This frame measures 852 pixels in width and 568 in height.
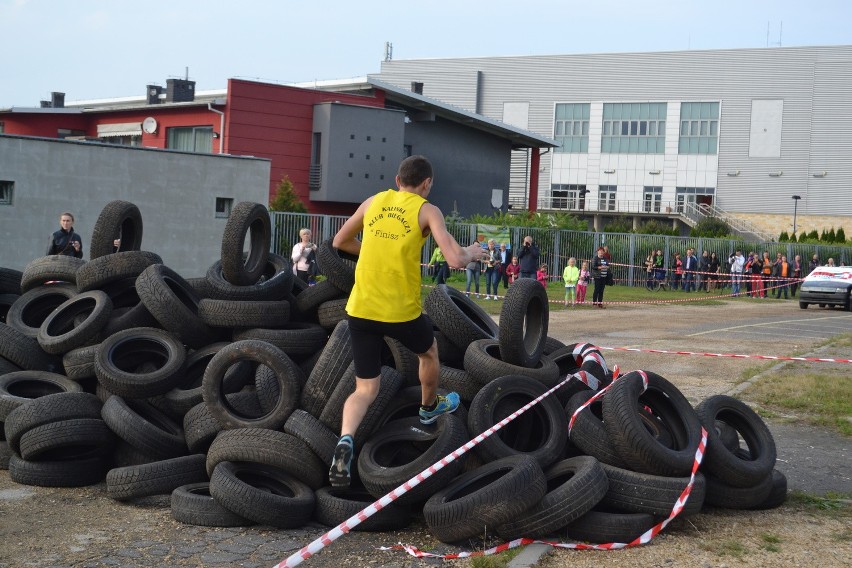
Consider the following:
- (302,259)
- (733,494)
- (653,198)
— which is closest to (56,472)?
(733,494)

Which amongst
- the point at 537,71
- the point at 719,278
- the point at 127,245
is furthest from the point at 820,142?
the point at 127,245

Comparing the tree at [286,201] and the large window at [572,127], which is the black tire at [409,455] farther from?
the large window at [572,127]

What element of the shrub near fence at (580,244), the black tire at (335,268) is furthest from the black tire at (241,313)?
the shrub near fence at (580,244)

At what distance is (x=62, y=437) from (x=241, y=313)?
6.20 feet

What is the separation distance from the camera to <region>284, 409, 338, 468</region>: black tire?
22.4ft

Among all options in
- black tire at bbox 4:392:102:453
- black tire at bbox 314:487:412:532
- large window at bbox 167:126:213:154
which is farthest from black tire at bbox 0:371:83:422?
large window at bbox 167:126:213:154

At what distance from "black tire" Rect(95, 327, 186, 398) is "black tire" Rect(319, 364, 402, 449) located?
63.7 inches

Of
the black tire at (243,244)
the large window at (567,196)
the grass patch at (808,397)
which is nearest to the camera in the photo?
the black tire at (243,244)

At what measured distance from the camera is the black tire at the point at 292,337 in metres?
8.35

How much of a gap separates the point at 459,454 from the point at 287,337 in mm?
2426

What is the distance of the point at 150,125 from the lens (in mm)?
46406

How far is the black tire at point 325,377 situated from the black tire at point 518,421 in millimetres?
1032

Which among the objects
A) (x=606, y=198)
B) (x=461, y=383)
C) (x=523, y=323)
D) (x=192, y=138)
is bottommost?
(x=461, y=383)

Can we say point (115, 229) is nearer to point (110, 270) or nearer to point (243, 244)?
point (110, 270)
